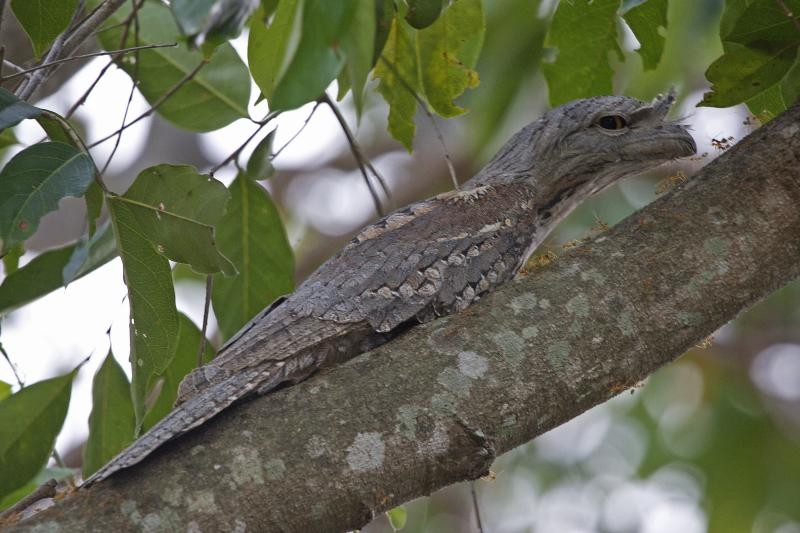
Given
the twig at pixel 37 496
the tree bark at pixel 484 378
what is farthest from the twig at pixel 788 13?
the twig at pixel 37 496

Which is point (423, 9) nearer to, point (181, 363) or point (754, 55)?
point (754, 55)

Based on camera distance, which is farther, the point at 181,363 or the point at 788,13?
the point at 181,363

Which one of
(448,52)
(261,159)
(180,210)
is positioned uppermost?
(448,52)

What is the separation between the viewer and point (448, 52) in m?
2.96

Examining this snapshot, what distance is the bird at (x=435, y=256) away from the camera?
231 centimetres

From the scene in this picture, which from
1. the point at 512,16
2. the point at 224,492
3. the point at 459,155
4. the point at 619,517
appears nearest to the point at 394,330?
the point at 224,492

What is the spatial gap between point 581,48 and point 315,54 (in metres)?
1.75

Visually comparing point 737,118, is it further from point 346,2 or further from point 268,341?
point 346,2

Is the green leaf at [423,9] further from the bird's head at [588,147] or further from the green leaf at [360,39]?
the bird's head at [588,147]

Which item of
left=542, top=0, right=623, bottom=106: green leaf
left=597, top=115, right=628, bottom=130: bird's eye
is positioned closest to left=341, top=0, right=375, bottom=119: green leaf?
left=542, top=0, right=623, bottom=106: green leaf

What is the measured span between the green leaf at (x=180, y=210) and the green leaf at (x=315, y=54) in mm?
946

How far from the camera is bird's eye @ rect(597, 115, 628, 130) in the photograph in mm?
3143

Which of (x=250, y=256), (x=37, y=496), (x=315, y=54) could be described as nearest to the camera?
(x=315, y=54)

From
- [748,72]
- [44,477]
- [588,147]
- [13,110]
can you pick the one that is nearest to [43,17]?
[13,110]
